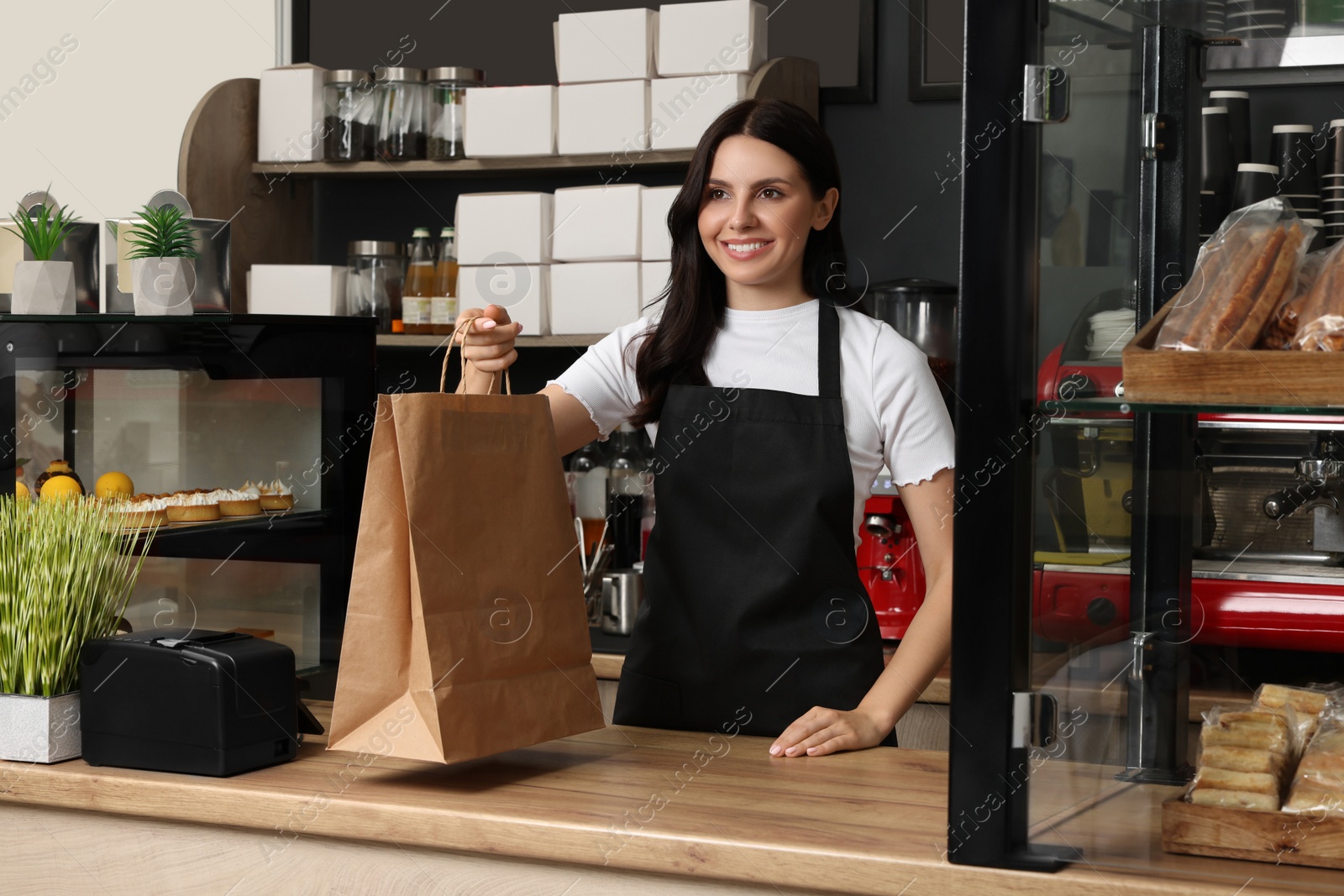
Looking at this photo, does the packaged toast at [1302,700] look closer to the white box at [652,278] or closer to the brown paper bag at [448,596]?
the brown paper bag at [448,596]

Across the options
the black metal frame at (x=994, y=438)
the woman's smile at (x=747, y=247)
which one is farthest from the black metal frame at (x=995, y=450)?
the woman's smile at (x=747, y=247)

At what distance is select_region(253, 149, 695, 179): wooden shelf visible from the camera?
2.97m

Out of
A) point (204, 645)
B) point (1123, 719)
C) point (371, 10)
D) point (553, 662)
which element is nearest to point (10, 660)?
point (204, 645)

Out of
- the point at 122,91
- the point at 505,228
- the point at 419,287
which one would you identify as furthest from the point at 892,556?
the point at 122,91

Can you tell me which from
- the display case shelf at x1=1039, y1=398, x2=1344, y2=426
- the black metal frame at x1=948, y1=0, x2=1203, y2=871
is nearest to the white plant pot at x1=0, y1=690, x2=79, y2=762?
the black metal frame at x1=948, y1=0, x2=1203, y2=871

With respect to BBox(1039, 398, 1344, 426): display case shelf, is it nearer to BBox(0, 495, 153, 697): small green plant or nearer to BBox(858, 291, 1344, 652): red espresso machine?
BBox(858, 291, 1344, 652): red espresso machine

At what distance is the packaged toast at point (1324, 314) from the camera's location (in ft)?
3.08

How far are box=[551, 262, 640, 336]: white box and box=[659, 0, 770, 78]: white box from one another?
458mm

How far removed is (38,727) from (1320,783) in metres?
1.15

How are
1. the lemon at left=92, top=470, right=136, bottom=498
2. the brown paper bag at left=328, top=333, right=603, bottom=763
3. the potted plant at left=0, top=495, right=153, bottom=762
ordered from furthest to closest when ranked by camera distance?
the lemon at left=92, top=470, right=136, bottom=498
the potted plant at left=0, top=495, right=153, bottom=762
the brown paper bag at left=328, top=333, right=603, bottom=763

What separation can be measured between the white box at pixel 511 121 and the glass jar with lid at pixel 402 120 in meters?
0.20

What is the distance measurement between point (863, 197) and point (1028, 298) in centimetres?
221

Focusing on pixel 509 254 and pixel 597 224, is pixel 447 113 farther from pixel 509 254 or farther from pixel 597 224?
pixel 597 224

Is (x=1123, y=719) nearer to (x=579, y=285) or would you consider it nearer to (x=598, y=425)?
(x=598, y=425)
